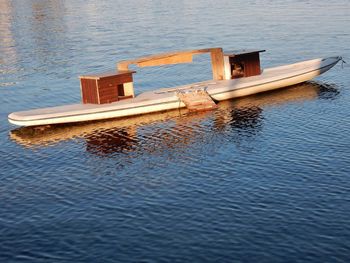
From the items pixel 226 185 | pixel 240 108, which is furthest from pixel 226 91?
pixel 226 185

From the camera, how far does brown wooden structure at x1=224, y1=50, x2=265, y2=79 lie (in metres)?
68.6

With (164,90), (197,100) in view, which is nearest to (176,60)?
(164,90)

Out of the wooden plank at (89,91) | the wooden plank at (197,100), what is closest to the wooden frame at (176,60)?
the wooden plank at (89,91)

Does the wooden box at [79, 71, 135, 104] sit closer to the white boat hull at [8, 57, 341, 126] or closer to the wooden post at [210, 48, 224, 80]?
the white boat hull at [8, 57, 341, 126]

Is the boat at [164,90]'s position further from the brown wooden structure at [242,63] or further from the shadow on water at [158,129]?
the shadow on water at [158,129]

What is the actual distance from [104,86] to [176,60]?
8815 millimetres

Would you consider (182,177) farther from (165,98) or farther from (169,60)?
(169,60)

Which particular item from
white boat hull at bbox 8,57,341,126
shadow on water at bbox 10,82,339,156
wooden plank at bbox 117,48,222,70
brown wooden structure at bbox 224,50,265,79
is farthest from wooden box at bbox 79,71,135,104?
brown wooden structure at bbox 224,50,265,79

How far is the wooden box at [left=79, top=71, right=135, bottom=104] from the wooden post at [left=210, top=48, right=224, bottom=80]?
10.6m

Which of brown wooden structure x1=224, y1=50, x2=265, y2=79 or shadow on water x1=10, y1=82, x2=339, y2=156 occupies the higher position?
brown wooden structure x1=224, y1=50, x2=265, y2=79

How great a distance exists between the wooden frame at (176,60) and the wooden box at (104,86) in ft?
5.34

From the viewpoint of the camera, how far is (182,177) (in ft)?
144

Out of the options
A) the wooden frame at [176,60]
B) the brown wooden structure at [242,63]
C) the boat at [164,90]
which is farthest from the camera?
the brown wooden structure at [242,63]

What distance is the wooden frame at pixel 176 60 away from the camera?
6367 cm
